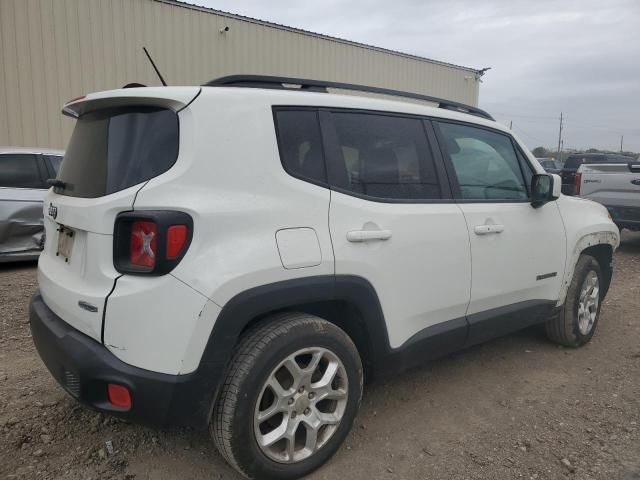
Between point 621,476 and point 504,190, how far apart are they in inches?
70.0

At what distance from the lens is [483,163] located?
3389 mm

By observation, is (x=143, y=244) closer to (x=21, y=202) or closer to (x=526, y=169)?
(x=526, y=169)

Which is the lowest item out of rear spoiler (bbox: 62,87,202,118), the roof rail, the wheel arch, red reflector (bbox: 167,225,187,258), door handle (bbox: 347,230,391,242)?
the wheel arch

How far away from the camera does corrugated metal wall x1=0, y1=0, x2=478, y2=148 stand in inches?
378

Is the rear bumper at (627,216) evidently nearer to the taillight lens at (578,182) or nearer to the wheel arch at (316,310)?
the taillight lens at (578,182)

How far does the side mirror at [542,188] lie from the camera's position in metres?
3.49

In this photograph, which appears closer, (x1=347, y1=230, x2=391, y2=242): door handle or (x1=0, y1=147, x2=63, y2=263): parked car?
(x1=347, y1=230, x2=391, y2=242): door handle

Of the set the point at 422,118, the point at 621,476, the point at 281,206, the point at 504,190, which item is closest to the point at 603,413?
the point at 621,476

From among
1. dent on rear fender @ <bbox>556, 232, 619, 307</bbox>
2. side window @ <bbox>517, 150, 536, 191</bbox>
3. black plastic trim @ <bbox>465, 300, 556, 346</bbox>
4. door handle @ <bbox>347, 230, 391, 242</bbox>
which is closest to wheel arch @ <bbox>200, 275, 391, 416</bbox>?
door handle @ <bbox>347, 230, 391, 242</bbox>

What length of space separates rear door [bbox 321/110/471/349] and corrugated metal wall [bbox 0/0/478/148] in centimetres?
924

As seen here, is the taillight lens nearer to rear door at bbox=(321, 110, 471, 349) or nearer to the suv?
the suv

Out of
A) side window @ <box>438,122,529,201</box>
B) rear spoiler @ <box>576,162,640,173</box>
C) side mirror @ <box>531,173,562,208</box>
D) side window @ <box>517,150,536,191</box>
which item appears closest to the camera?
side window @ <box>438,122,529,201</box>

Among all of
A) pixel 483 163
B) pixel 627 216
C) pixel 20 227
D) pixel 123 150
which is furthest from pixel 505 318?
pixel 627 216

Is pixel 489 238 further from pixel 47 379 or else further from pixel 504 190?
pixel 47 379
